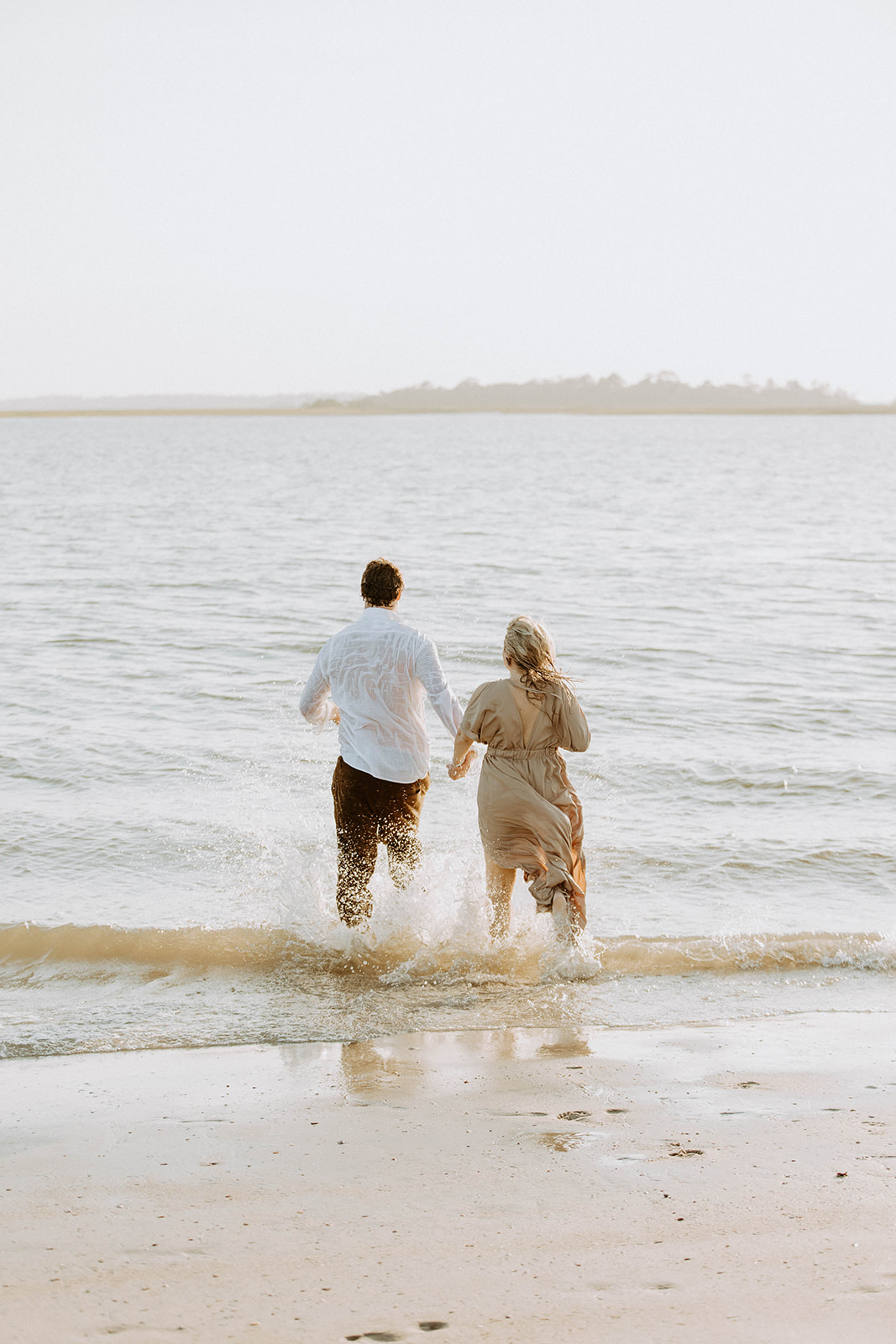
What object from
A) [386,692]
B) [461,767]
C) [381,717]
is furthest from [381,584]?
[461,767]

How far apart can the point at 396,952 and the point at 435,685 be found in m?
1.43

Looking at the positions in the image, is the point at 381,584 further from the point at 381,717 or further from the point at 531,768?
the point at 531,768

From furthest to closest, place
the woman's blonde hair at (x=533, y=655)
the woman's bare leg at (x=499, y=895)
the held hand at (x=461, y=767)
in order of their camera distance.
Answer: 1. the woman's bare leg at (x=499, y=895)
2. the held hand at (x=461, y=767)
3. the woman's blonde hair at (x=533, y=655)

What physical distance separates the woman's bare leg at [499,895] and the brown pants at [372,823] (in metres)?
0.35

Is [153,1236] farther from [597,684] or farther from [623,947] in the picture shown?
[597,684]

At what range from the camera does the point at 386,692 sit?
539 cm

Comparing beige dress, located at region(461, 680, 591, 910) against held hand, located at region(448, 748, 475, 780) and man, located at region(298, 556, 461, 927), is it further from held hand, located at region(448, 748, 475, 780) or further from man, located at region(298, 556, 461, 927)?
man, located at region(298, 556, 461, 927)

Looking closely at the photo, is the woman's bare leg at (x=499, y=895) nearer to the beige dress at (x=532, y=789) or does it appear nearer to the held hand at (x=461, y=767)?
the beige dress at (x=532, y=789)

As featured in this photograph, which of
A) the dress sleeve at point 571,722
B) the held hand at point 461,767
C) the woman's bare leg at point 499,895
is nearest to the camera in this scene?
the dress sleeve at point 571,722

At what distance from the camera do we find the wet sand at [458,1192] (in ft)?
9.30

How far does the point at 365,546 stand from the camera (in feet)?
87.8

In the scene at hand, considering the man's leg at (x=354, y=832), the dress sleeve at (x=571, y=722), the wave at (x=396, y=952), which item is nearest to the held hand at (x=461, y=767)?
the man's leg at (x=354, y=832)

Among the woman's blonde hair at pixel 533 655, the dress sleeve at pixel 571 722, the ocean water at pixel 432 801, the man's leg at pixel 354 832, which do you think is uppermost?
the woman's blonde hair at pixel 533 655

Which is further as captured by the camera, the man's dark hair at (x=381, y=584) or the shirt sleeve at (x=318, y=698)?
the shirt sleeve at (x=318, y=698)
